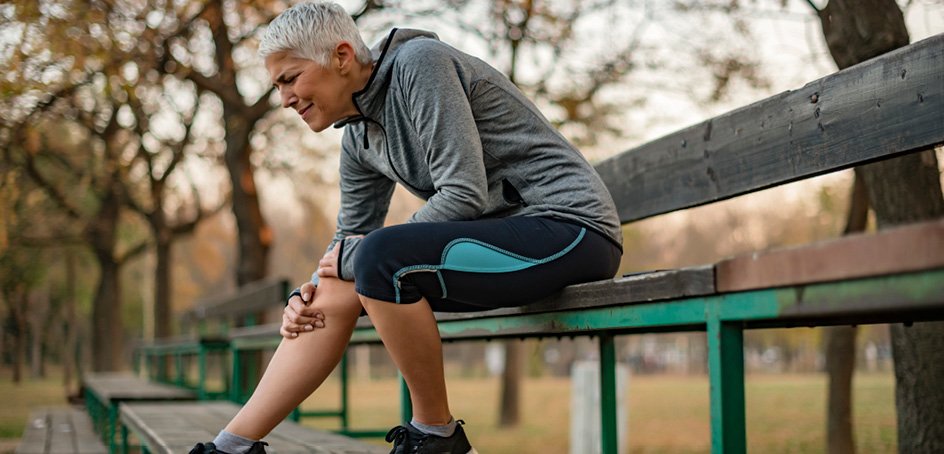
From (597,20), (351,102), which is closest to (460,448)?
(351,102)

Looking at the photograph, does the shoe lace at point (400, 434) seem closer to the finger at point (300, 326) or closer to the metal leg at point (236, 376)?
the finger at point (300, 326)

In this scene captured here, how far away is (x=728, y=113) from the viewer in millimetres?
3150

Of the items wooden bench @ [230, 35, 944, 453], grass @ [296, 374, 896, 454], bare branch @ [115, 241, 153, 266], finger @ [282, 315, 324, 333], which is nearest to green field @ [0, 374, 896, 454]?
grass @ [296, 374, 896, 454]

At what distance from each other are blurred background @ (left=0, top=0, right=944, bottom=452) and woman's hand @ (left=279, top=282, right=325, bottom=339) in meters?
1.76

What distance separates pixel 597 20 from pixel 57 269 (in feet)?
66.8

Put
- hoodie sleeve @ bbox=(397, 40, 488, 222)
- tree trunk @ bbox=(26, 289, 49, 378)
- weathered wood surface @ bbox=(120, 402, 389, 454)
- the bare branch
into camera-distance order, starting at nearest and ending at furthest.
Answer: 1. hoodie sleeve @ bbox=(397, 40, 488, 222)
2. weathered wood surface @ bbox=(120, 402, 389, 454)
3. the bare branch
4. tree trunk @ bbox=(26, 289, 49, 378)

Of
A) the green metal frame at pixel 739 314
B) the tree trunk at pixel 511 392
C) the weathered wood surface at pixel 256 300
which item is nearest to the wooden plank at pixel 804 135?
the green metal frame at pixel 739 314

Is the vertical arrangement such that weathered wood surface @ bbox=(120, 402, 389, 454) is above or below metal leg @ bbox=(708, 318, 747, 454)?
below

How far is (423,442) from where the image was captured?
2.56 meters

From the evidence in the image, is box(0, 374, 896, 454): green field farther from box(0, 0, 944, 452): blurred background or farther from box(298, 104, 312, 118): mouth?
box(298, 104, 312, 118): mouth

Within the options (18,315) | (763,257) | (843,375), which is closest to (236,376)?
(843,375)

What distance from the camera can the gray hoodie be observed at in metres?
2.54

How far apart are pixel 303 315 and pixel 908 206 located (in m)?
3.39

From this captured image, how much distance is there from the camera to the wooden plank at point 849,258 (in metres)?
1.22
